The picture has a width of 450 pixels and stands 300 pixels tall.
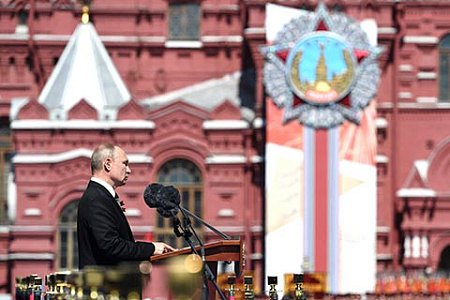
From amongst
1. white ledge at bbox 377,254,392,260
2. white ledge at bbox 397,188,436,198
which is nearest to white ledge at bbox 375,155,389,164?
white ledge at bbox 397,188,436,198

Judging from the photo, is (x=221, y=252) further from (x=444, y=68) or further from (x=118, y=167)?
(x=444, y=68)

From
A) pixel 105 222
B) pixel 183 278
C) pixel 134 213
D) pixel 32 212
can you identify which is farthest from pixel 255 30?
pixel 183 278

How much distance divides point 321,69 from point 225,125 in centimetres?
277

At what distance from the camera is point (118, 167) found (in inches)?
351

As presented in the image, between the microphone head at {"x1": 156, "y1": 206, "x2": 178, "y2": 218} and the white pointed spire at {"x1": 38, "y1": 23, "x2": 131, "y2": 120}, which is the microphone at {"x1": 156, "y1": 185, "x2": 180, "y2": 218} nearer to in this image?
the microphone head at {"x1": 156, "y1": 206, "x2": 178, "y2": 218}

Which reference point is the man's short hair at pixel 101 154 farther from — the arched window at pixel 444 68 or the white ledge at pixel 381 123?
the arched window at pixel 444 68

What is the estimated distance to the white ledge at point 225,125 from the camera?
1141 inches

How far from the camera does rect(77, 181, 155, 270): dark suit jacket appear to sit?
8.65 meters

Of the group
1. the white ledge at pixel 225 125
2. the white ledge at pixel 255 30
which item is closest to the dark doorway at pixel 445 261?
the white ledge at pixel 225 125

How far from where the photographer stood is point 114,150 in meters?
8.86

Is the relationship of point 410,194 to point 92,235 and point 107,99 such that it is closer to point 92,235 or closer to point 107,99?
point 107,99

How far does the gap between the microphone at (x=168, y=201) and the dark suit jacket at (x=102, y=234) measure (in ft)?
1.17

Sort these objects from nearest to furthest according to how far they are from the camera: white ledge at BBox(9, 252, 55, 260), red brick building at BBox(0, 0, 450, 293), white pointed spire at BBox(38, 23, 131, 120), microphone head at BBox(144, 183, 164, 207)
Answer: microphone head at BBox(144, 183, 164, 207), white ledge at BBox(9, 252, 55, 260), red brick building at BBox(0, 0, 450, 293), white pointed spire at BBox(38, 23, 131, 120)

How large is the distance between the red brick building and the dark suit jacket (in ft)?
64.9
